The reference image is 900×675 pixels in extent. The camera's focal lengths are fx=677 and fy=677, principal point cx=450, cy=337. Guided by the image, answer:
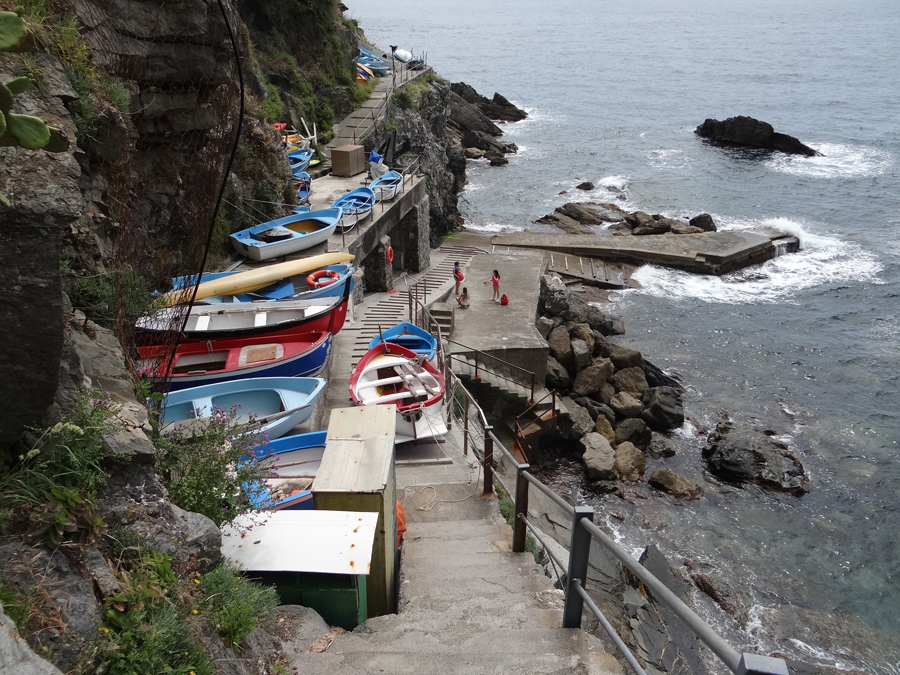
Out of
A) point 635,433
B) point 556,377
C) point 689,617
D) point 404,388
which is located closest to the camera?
point 689,617

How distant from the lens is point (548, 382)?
20484 millimetres

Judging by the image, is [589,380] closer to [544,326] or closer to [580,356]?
[580,356]

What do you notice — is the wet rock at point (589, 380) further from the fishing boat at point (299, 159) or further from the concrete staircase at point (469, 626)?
the concrete staircase at point (469, 626)

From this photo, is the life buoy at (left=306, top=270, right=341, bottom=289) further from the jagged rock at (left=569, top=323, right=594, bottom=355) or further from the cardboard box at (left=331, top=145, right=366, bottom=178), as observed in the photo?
the cardboard box at (left=331, top=145, right=366, bottom=178)

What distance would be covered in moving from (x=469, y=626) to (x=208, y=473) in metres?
2.76

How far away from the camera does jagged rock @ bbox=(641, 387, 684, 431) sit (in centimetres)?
2078

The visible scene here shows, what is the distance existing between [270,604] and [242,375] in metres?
7.93

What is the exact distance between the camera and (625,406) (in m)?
20.7

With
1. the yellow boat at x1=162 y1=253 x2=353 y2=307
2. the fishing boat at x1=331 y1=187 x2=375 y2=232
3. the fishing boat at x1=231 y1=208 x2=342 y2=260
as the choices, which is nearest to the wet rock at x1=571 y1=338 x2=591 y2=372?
the fishing boat at x1=331 y1=187 x2=375 y2=232

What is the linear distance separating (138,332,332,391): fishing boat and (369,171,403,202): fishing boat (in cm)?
1139

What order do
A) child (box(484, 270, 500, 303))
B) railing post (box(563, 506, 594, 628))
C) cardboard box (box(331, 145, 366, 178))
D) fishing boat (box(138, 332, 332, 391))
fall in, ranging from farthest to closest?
cardboard box (box(331, 145, 366, 178)) < child (box(484, 270, 500, 303)) < fishing boat (box(138, 332, 332, 391)) < railing post (box(563, 506, 594, 628))

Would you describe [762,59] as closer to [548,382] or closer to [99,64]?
[548,382]

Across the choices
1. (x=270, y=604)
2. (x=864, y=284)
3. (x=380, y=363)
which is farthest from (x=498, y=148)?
(x=270, y=604)

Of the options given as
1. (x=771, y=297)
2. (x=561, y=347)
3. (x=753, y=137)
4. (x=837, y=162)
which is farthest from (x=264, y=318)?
(x=753, y=137)
